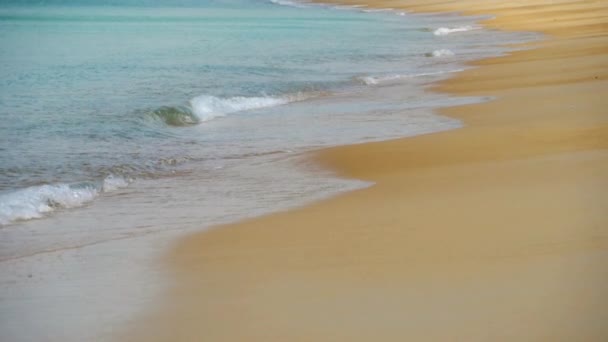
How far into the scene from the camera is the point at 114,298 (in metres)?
4.54

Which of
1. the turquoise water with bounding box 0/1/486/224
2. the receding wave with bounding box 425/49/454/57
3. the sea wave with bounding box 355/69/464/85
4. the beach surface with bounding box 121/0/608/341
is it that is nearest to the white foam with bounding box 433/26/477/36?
the turquoise water with bounding box 0/1/486/224

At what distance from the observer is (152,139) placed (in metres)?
10.4

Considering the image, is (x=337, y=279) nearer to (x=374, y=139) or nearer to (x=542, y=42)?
(x=374, y=139)

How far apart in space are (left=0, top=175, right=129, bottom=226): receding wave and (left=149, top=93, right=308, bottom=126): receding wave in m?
4.26

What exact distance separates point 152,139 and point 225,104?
110 inches

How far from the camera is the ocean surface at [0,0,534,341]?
5121 millimetres

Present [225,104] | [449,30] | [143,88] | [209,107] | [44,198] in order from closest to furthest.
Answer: [44,198] < [209,107] < [225,104] < [143,88] < [449,30]

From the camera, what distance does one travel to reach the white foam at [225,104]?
40.7ft

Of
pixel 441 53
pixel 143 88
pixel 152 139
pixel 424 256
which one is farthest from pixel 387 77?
pixel 424 256

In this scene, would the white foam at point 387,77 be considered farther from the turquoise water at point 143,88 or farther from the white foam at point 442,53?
the white foam at point 442,53

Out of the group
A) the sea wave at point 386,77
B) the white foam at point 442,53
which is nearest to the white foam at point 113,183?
the sea wave at point 386,77

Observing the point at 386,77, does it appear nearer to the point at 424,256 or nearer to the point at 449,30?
the point at 424,256

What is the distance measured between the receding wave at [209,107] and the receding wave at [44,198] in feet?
14.0

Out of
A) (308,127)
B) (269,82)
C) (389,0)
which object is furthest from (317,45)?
(389,0)
